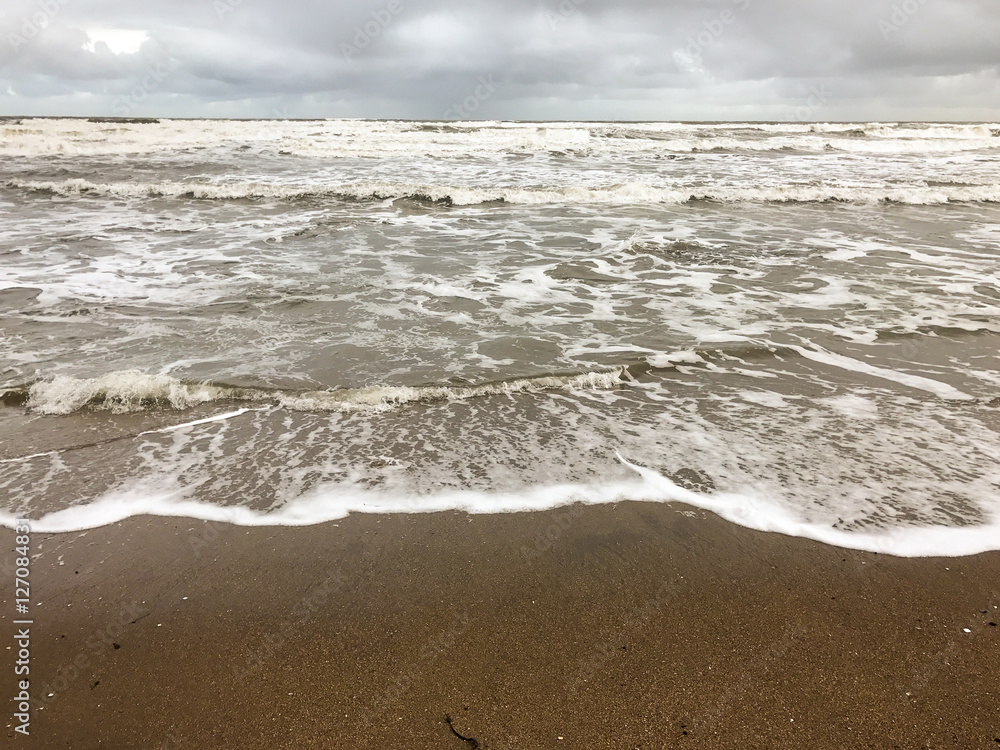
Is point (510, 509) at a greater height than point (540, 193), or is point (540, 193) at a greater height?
point (540, 193)

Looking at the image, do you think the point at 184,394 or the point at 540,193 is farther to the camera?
the point at 540,193

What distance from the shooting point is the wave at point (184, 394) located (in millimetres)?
4531

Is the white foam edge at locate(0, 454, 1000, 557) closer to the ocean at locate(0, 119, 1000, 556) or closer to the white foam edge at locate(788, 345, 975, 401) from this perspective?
the ocean at locate(0, 119, 1000, 556)

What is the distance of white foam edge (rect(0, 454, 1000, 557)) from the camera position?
9.82 feet

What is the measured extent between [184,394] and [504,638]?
144 inches

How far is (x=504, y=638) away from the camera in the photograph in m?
2.38

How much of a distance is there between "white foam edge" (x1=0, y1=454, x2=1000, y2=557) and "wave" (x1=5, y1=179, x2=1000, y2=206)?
13210mm

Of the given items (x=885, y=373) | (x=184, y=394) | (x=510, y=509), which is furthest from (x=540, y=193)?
(x=510, y=509)

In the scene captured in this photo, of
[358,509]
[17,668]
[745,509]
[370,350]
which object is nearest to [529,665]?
[358,509]

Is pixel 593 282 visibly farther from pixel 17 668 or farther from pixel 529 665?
pixel 17 668

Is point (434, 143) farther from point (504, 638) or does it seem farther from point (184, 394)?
point (504, 638)

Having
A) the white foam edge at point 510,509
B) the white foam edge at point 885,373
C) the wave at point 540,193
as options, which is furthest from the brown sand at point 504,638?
the wave at point 540,193

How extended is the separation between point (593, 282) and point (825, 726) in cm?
682

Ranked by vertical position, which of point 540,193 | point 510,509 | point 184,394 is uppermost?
point 540,193
